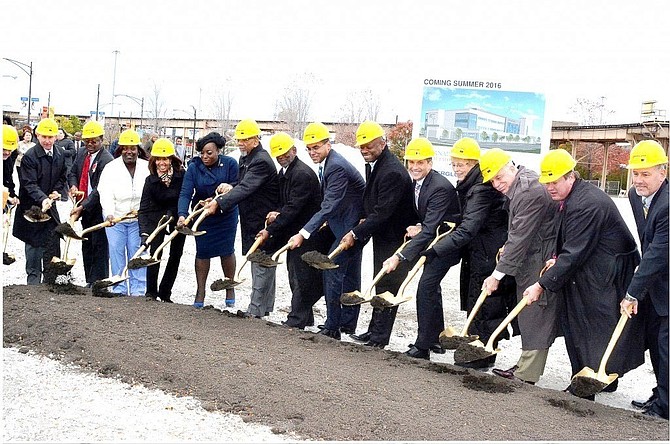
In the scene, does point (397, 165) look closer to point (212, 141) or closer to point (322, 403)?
point (212, 141)

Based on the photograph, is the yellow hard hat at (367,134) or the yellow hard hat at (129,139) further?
the yellow hard hat at (129,139)

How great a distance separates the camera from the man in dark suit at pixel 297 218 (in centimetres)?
730

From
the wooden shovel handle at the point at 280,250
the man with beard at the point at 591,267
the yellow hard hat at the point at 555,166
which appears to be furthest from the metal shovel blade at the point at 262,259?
the yellow hard hat at the point at 555,166

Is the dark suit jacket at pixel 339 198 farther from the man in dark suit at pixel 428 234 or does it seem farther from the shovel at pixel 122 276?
the shovel at pixel 122 276

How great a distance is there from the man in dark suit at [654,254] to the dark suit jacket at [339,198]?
8.52 ft

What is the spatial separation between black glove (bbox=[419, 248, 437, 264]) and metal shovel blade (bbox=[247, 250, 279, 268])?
157 cm

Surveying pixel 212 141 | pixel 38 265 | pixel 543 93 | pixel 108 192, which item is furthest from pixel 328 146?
pixel 543 93

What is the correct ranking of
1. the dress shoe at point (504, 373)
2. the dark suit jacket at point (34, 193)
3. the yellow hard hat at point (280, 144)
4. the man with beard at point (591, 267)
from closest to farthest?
the man with beard at point (591, 267), the dress shoe at point (504, 373), the yellow hard hat at point (280, 144), the dark suit jacket at point (34, 193)

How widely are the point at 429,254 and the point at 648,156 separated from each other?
1913mm

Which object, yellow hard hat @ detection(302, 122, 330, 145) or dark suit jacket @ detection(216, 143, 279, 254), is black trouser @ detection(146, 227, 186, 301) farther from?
yellow hard hat @ detection(302, 122, 330, 145)

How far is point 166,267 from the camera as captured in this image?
8.06 meters

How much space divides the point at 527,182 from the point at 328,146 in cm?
200

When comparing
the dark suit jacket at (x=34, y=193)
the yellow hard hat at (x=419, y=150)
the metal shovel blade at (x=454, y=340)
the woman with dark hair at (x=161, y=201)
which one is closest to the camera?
the metal shovel blade at (x=454, y=340)

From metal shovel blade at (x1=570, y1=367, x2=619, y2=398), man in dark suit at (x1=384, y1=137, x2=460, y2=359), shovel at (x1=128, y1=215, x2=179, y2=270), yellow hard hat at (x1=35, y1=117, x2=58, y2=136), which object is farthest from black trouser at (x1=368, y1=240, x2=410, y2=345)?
yellow hard hat at (x1=35, y1=117, x2=58, y2=136)
